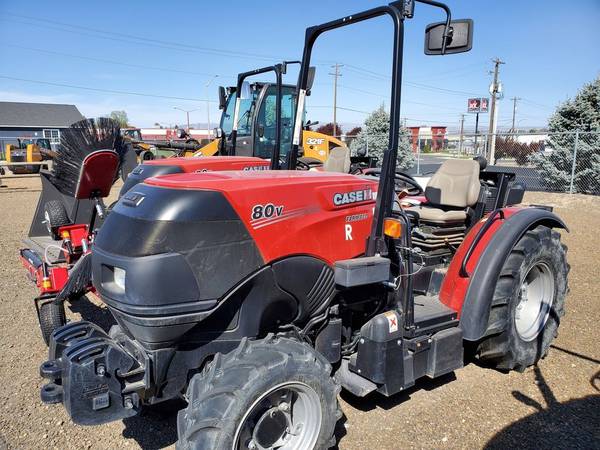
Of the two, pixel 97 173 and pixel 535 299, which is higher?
pixel 97 173

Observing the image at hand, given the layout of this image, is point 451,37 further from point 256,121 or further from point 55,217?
point 256,121

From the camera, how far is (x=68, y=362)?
6.67 feet

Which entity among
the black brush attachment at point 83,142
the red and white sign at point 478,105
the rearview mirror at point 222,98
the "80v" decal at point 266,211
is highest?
the red and white sign at point 478,105

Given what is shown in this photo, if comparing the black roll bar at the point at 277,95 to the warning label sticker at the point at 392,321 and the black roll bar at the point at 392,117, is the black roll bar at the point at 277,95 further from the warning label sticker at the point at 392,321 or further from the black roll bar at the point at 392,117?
the warning label sticker at the point at 392,321

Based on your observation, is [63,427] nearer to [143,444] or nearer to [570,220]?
[143,444]

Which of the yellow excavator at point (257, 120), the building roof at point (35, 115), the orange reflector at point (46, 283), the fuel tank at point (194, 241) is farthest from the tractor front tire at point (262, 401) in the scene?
the building roof at point (35, 115)

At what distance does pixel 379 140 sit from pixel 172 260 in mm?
17332

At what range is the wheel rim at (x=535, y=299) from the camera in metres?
3.64

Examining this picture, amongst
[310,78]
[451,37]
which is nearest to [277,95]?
[310,78]

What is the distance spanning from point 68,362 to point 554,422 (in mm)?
2703

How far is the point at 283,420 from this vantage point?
228 centimetres

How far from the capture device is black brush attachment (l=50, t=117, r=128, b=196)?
16.4 ft

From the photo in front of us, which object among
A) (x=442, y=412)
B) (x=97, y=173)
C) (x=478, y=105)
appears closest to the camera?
(x=442, y=412)

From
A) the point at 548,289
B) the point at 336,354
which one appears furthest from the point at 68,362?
the point at 548,289
